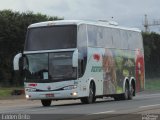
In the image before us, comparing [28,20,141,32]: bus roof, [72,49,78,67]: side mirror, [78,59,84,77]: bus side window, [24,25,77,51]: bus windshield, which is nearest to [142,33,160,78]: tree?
[28,20,141,32]: bus roof

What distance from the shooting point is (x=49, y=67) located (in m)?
30.1

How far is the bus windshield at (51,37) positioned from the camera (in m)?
30.2

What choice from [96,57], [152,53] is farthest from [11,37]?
[152,53]

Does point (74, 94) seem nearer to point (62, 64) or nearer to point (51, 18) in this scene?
point (62, 64)

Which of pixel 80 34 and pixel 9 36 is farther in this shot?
pixel 9 36

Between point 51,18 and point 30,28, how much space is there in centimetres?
4443

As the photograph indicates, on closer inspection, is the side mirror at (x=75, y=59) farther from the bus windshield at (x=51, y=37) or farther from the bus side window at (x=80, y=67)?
the bus side window at (x=80, y=67)

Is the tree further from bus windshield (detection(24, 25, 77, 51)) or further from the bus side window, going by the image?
bus windshield (detection(24, 25, 77, 51))

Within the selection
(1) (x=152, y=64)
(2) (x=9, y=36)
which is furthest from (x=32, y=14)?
(1) (x=152, y=64)

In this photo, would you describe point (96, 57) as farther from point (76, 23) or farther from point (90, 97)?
point (76, 23)

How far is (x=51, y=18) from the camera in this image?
248ft

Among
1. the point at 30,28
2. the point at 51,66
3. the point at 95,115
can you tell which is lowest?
the point at 95,115

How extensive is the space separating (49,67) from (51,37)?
1533mm

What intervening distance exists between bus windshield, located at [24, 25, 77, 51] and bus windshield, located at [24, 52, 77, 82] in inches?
17.0
